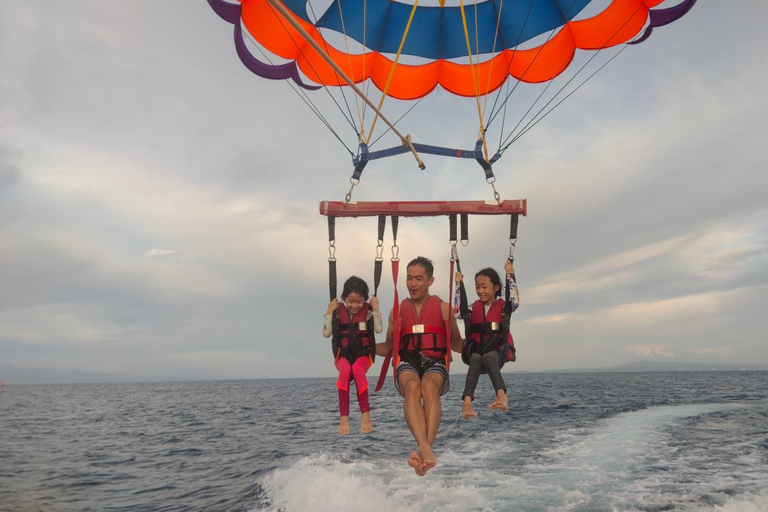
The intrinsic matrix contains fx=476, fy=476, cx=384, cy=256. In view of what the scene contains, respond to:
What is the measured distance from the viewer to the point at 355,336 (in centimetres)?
591

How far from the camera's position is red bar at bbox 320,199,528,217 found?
20.3 feet

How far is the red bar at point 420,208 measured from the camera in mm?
6188

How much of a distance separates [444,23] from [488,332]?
25.3ft

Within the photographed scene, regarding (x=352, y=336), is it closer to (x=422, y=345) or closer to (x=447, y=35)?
(x=422, y=345)

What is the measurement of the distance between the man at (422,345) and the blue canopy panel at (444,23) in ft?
19.9

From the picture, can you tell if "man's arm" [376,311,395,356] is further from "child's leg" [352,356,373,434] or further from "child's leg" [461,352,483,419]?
"child's leg" [461,352,483,419]

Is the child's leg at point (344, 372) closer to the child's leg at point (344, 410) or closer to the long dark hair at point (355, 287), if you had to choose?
the child's leg at point (344, 410)

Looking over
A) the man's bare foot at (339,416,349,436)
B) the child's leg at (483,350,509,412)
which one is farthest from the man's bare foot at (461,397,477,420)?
the man's bare foot at (339,416,349,436)

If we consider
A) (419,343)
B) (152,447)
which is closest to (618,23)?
(419,343)

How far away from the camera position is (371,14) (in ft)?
33.3

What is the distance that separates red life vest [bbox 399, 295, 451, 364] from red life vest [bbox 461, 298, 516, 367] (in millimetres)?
507

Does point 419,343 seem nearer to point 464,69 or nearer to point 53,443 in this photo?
point 464,69

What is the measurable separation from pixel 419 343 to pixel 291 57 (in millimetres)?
7034

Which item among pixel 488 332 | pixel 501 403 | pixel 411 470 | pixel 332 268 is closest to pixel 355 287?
pixel 332 268
